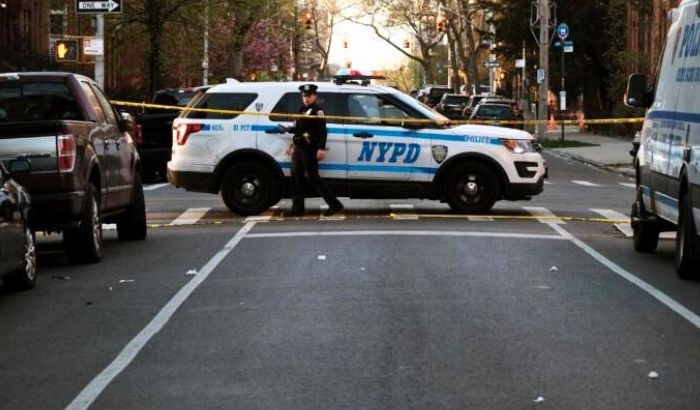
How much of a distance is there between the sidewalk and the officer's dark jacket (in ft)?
55.5

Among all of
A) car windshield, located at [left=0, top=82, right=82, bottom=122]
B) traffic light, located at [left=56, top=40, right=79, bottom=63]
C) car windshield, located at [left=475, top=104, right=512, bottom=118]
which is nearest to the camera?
car windshield, located at [left=0, top=82, right=82, bottom=122]

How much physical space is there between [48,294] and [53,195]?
1.56 meters

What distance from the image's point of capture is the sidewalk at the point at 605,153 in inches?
1502

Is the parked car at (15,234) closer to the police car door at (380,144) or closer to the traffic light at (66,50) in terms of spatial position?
the police car door at (380,144)

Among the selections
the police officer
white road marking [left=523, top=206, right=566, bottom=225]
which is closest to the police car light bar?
the police officer

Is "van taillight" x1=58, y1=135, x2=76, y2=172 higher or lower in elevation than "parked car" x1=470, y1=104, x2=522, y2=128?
higher

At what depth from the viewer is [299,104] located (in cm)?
1986

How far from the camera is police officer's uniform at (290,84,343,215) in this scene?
61.9ft

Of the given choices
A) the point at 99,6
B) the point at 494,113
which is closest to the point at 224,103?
the point at 99,6

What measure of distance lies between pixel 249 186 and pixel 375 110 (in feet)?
6.72

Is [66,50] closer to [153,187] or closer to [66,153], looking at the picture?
[153,187]

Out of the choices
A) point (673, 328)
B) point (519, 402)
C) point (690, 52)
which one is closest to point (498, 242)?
point (690, 52)

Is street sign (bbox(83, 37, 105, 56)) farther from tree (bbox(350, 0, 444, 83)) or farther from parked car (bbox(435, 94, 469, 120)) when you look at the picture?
tree (bbox(350, 0, 444, 83))

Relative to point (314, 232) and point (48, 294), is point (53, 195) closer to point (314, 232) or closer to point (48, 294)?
point (48, 294)
